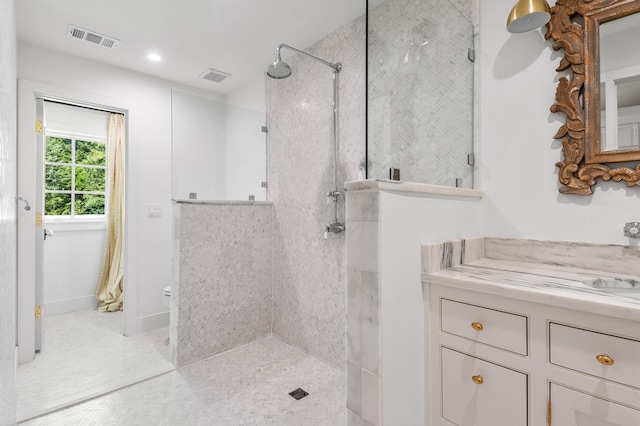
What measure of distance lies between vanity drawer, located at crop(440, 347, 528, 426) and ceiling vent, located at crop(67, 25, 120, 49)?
123 inches

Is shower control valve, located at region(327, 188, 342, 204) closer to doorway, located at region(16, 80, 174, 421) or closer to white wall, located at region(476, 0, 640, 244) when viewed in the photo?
white wall, located at region(476, 0, 640, 244)

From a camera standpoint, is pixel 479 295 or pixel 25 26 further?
pixel 25 26

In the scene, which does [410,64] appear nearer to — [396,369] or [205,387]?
[396,369]

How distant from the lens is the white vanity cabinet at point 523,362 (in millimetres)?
853

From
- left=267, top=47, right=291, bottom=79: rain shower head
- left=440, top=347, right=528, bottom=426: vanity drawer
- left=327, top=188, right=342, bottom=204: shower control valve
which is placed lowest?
left=440, top=347, right=528, bottom=426: vanity drawer

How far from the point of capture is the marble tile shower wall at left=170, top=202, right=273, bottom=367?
7.75 feet

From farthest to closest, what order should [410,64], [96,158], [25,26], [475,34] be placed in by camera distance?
[96,158]
[25,26]
[475,34]
[410,64]

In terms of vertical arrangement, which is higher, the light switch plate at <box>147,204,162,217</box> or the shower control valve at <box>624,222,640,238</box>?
the light switch plate at <box>147,204,162,217</box>

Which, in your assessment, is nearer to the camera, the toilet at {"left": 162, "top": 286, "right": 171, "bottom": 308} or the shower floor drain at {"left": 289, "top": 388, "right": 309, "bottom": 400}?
the shower floor drain at {"left": 289, "top": 388, "right": 309, "bottom": 400}

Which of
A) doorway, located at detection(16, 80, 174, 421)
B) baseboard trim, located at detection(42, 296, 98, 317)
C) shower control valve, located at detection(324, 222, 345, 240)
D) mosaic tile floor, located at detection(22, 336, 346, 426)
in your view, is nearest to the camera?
mosaic tile floor, located at detection(22, 336, 346, 426)

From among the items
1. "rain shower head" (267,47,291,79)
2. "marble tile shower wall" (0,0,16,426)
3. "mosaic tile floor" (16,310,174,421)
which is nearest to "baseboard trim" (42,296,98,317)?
"mosaic tile floor" (16,310,174,421)

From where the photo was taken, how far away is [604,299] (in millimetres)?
877

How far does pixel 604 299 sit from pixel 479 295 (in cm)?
33

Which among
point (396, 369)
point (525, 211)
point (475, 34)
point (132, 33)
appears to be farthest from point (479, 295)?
point (132, 33)
